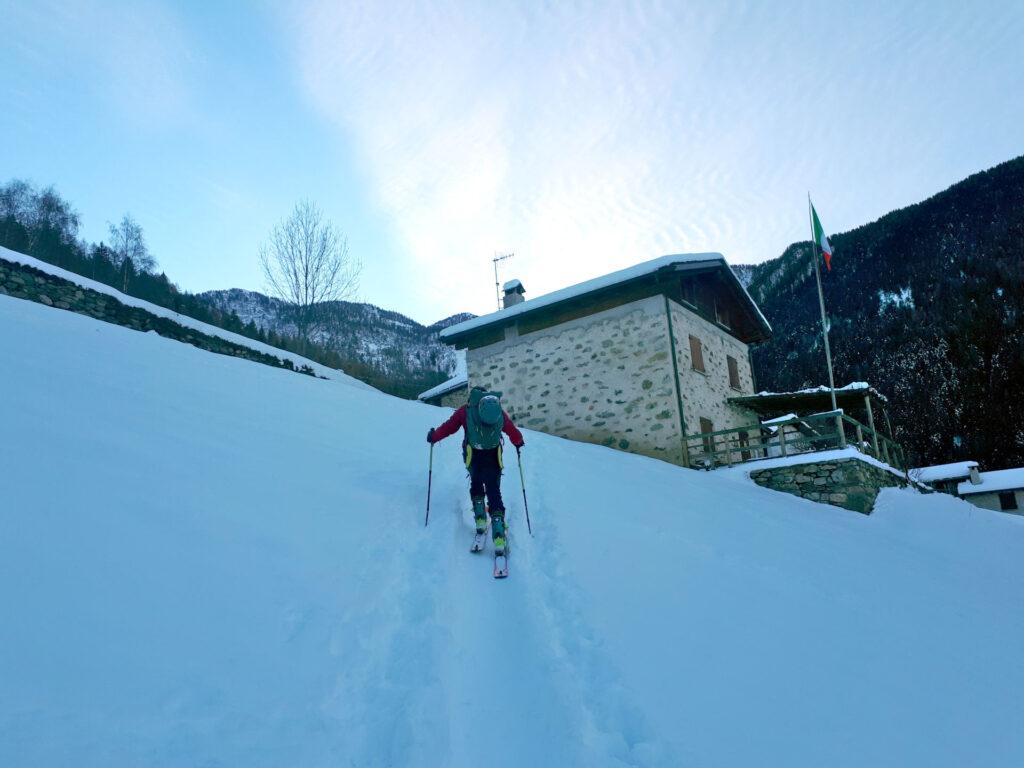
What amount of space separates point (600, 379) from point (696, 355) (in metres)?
2.68

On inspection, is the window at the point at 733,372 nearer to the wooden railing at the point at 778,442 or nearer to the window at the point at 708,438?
the wooden railing at the point at 778,442

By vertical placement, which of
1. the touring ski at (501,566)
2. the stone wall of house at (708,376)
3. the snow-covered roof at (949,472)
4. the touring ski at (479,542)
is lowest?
the snow-covered roof at (949,472)

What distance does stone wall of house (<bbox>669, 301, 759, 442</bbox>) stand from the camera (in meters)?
14.4

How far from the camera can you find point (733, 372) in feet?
58.1

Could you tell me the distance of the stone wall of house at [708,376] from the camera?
1438 centimetres

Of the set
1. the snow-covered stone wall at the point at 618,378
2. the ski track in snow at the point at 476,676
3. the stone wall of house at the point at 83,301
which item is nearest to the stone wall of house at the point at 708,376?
the snow-covered stone wall at the point at 618,378

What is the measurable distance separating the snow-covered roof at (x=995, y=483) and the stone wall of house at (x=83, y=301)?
36898 mm

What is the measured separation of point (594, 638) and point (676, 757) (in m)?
1.03

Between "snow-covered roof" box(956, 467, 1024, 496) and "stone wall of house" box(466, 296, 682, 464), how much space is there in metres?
27.5

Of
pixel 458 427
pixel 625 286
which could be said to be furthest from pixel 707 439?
pixel 458 427

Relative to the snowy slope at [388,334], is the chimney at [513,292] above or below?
below

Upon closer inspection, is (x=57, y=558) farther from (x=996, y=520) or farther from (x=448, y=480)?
(x=996, y=520)

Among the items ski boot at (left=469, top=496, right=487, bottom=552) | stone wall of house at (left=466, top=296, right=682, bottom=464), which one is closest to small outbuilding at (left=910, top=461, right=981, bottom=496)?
stone wall of house at (left=466, top=296, right=682, bottom=464)

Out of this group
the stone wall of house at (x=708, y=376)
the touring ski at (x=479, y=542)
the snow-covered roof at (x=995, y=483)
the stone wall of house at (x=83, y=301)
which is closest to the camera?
the touring ski at (x=479, y=542)
